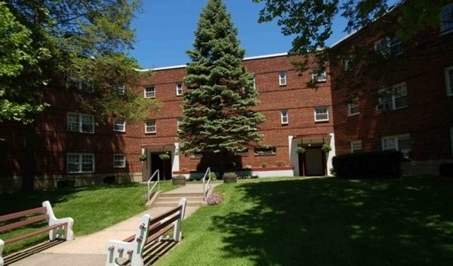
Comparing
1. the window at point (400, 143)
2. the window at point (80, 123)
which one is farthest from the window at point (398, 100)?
the window at point (80, 123)

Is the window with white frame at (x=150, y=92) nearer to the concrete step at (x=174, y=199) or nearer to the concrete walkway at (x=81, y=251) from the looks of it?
the concrete step at (x=174, y=199)

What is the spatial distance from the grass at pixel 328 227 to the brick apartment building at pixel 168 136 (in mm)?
15243

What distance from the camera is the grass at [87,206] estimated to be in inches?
499

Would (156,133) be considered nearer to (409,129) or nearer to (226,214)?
(409,129)

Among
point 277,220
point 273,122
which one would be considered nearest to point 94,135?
point 273,122

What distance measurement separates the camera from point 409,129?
2353 centimetres

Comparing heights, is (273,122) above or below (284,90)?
below

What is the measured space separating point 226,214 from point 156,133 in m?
23.6

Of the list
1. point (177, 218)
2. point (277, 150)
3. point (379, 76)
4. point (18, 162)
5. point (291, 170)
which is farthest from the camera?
point (277, 150)

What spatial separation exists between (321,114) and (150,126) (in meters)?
13.9

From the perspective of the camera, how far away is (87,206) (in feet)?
53.5

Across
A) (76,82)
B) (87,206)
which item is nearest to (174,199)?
(87,206)

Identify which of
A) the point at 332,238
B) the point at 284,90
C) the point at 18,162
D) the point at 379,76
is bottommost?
the point at 332,238

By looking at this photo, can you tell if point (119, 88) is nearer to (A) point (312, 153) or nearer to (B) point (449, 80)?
(A) point (312, 153)
